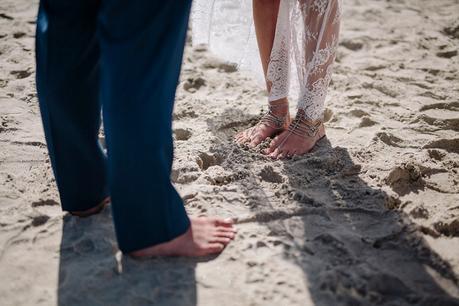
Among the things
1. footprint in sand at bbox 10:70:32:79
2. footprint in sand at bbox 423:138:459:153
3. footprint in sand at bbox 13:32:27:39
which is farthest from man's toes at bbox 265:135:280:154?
footprint in sand at bbox 13:32:27:39

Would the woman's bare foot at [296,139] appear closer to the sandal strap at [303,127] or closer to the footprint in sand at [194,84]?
the sandal strap at [303,127]

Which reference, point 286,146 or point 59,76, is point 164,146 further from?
point 286,146

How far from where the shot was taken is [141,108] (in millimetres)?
1080

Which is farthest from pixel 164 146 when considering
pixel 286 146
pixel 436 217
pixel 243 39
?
pixel 243 39

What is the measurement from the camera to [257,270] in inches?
49.9

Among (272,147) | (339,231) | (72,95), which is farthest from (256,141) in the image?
(72,95)

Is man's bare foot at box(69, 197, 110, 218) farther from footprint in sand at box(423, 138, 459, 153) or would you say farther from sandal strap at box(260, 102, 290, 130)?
footprint in sand at box(423, 138, 459, 153)

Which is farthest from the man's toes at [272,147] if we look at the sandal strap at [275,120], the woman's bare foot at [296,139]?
the sandal strap at [275,120]

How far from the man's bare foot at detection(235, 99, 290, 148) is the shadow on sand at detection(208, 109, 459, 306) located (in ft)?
0.36

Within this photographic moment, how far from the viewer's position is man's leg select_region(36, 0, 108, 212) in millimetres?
1145

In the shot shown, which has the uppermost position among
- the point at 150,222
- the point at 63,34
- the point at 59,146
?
the point at 63,34

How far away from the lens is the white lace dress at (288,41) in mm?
1716

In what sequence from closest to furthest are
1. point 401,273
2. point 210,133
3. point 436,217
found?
1. point 401,273
2. point 436,217
3. point 210,133

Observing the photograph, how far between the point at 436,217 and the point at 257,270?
66 centimetres
